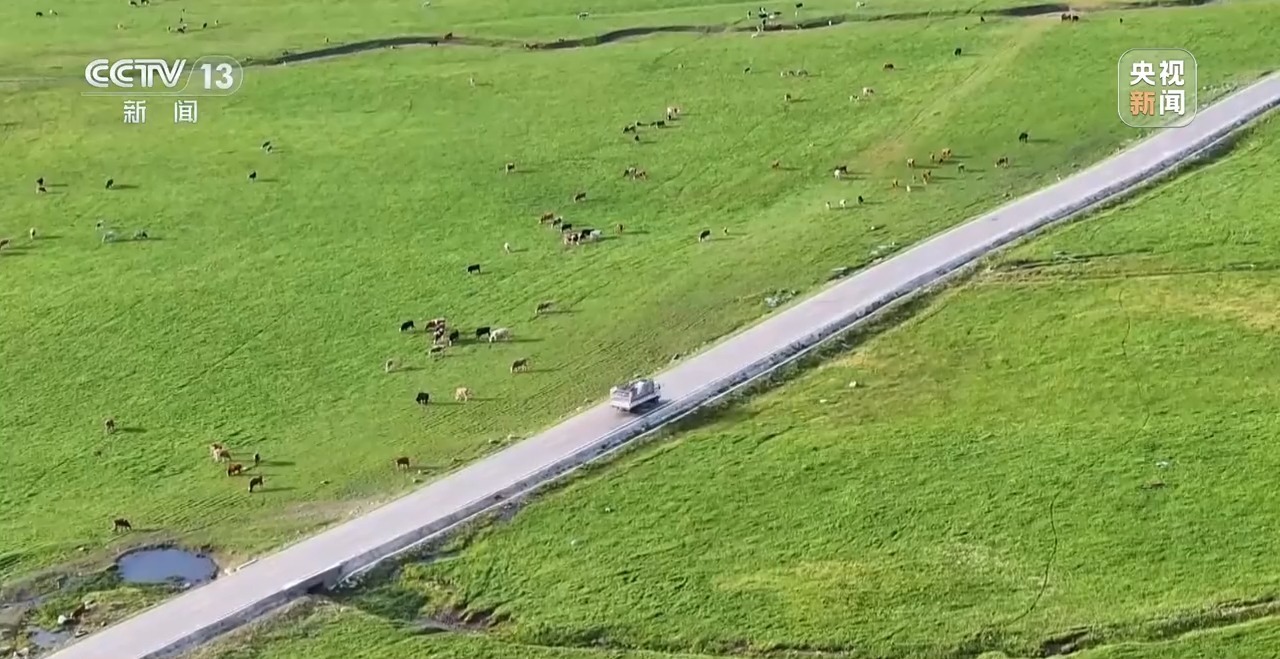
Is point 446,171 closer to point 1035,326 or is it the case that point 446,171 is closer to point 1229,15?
point 1035,326

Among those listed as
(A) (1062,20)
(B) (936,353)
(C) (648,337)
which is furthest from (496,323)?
(A) (1062,20)

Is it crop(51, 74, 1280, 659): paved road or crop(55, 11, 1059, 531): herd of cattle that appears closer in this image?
crop(51, 74, 1280, 659): paved road

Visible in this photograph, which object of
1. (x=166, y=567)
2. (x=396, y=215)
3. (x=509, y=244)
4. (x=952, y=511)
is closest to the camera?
(x=166, y=567)

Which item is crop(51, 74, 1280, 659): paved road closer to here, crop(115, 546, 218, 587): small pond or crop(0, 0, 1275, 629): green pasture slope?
crop(115, 546, 218, 587): small pond

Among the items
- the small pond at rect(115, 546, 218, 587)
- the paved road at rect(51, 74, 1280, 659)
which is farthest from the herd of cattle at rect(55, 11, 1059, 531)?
the paved road at rect(51, 74, 1280, 659)

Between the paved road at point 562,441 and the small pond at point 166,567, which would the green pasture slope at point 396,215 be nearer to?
the small pond at point 166,567

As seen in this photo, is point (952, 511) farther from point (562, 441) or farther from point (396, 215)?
point (396, 215)

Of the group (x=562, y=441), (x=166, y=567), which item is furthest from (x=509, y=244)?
(x=166, y=567)
